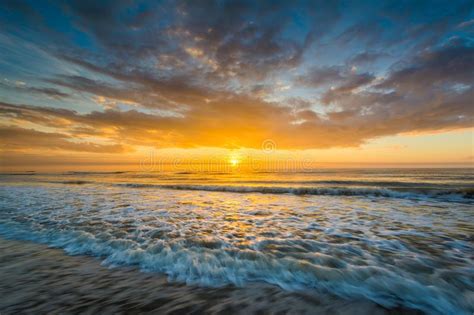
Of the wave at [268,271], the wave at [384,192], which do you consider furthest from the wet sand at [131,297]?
the wave at [384,192]

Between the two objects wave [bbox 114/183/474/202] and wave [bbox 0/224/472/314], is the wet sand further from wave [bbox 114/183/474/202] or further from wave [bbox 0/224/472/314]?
wave [bbox 114/183/474/202]

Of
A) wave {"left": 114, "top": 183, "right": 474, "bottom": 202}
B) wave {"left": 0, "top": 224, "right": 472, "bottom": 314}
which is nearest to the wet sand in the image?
wave {"left": 0, "top": 224, "right": 472, "bottom": 314}

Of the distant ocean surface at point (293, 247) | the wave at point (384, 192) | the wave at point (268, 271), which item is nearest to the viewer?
the wave at point (268, 271)

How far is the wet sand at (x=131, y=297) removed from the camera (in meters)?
3.01

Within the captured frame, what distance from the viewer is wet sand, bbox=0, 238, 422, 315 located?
3006 millimetres

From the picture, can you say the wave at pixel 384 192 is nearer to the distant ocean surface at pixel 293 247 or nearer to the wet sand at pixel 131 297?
the distant ocean surface at pixel 293 247

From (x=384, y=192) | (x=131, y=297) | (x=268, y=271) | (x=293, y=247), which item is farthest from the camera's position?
(x=384, y=192)

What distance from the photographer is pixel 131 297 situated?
10.9 feet

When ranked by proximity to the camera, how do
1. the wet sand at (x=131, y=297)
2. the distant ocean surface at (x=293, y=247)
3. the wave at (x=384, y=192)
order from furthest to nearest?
the wave at (x=384, y=192) → the distant ocean surface at (x=293, y=247) → the wet sand at (x=131, y=297)

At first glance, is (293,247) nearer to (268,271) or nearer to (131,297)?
(268,271)

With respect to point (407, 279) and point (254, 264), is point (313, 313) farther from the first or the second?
point (407, 279)

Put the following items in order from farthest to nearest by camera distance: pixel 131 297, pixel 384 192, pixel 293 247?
A: pixel 384 192 < pixel 293 247 < pixel 131 297

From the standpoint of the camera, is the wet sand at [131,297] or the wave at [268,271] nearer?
the wet sand at [131,297]

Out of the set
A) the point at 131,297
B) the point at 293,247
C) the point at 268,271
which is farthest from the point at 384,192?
the point at 131,297
